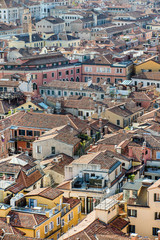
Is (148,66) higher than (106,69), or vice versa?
(148,66)

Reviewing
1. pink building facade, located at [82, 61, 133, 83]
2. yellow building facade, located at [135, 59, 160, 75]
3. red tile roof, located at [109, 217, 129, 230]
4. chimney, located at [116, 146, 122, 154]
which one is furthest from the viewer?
pink building facade, located at [82, 61, 133, 83]

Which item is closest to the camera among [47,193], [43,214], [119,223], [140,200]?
[119,223]

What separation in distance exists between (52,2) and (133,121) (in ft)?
337

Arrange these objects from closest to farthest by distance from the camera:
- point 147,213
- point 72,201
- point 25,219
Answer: point 25,219 < point 147,213 < point 72,201

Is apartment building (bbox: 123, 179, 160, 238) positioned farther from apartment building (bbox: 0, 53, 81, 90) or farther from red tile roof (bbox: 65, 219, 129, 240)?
apartment building (bbox: 0, 53, 81, 90)

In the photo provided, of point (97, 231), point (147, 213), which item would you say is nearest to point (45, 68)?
point (147, 213)

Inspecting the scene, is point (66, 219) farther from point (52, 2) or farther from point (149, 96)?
point (52, 2)

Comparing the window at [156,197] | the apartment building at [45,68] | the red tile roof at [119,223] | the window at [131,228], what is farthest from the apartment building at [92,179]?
the apartment building at [45,68]

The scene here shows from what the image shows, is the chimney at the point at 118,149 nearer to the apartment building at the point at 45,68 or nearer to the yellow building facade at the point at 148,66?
the apartment building at the point at 45,68

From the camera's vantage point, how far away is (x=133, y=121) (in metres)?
54.0

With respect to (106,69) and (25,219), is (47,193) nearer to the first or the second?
(25,219)

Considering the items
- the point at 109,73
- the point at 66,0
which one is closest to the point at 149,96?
the point at 109,73

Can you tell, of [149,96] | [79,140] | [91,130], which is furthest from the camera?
[149,96]

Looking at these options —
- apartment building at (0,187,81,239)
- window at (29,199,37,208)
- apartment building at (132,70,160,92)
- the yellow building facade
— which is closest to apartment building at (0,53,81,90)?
the yellow building facade
